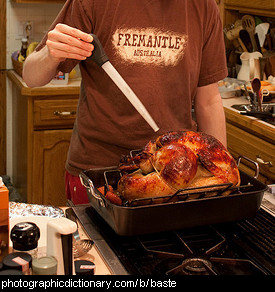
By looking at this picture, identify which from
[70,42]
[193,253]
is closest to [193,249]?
[193,253]

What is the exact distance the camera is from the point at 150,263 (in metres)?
1.04

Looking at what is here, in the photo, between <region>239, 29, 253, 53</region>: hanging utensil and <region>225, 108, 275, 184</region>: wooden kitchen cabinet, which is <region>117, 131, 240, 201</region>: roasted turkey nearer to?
<region>225, 108, 275, 184</region>: wooden kitchen cabinet

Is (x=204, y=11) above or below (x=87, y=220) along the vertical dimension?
above

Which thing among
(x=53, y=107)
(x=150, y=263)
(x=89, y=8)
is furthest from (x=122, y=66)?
(x=53, y=107)

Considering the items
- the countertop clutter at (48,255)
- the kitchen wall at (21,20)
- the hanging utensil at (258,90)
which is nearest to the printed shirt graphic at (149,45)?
the countertop clutter at (48,255)

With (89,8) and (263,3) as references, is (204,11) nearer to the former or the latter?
(89,8)

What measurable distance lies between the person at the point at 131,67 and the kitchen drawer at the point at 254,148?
92cm

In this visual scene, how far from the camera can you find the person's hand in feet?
4.24

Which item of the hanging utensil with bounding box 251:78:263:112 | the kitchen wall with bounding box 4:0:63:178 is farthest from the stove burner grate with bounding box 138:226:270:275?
the kitchen wall with bounding box 4:0:63:178

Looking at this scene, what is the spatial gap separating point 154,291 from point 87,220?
0.39 meters

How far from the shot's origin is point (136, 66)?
158 centimetres

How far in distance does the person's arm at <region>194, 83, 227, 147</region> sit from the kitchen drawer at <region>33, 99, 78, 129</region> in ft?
4.78

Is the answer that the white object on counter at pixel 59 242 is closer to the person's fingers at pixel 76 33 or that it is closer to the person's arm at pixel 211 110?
the person's fingers at pixel 76 33

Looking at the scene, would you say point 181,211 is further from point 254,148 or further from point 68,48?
point 254,148
